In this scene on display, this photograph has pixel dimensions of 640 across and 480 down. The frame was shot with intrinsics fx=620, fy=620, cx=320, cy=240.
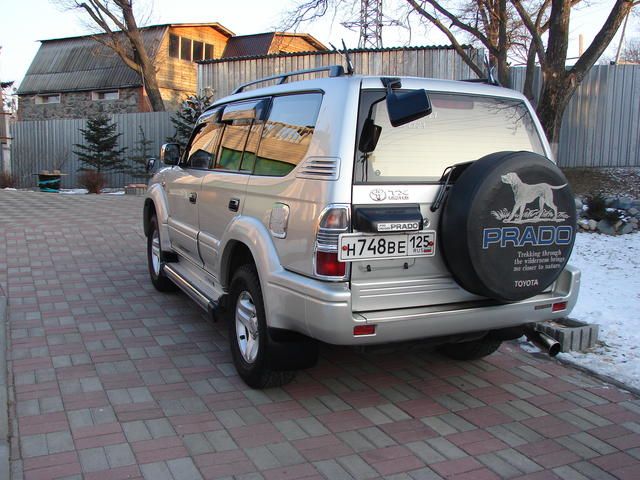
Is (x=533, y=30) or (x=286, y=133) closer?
(x=286, y=133)

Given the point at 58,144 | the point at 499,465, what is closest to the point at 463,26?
the point at 499,465

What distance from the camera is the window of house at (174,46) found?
109ft

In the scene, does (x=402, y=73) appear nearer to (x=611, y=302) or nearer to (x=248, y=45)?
(x=611, y=302)

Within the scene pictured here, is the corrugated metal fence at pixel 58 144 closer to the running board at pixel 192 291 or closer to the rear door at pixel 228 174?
the running board at pixel 192 291

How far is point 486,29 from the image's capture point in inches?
610

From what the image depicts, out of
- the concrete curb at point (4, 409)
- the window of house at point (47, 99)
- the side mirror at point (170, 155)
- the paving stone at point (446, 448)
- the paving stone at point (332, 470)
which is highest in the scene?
the window of house at point (47, 99)

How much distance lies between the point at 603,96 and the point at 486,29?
3.60m

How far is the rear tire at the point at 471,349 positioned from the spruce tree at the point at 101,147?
17.7 metres

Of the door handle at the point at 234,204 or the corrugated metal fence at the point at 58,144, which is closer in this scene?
the door handle at the point at 234,204

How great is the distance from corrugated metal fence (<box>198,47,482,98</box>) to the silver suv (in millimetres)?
12527

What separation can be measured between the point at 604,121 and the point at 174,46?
1007 inches

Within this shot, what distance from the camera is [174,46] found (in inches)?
1313

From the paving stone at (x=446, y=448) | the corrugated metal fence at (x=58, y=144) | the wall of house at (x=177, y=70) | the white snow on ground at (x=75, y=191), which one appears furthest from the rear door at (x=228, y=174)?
the wall of house at (x=177, y=70)

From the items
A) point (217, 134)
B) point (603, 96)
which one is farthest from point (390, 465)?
point (603, 96)
